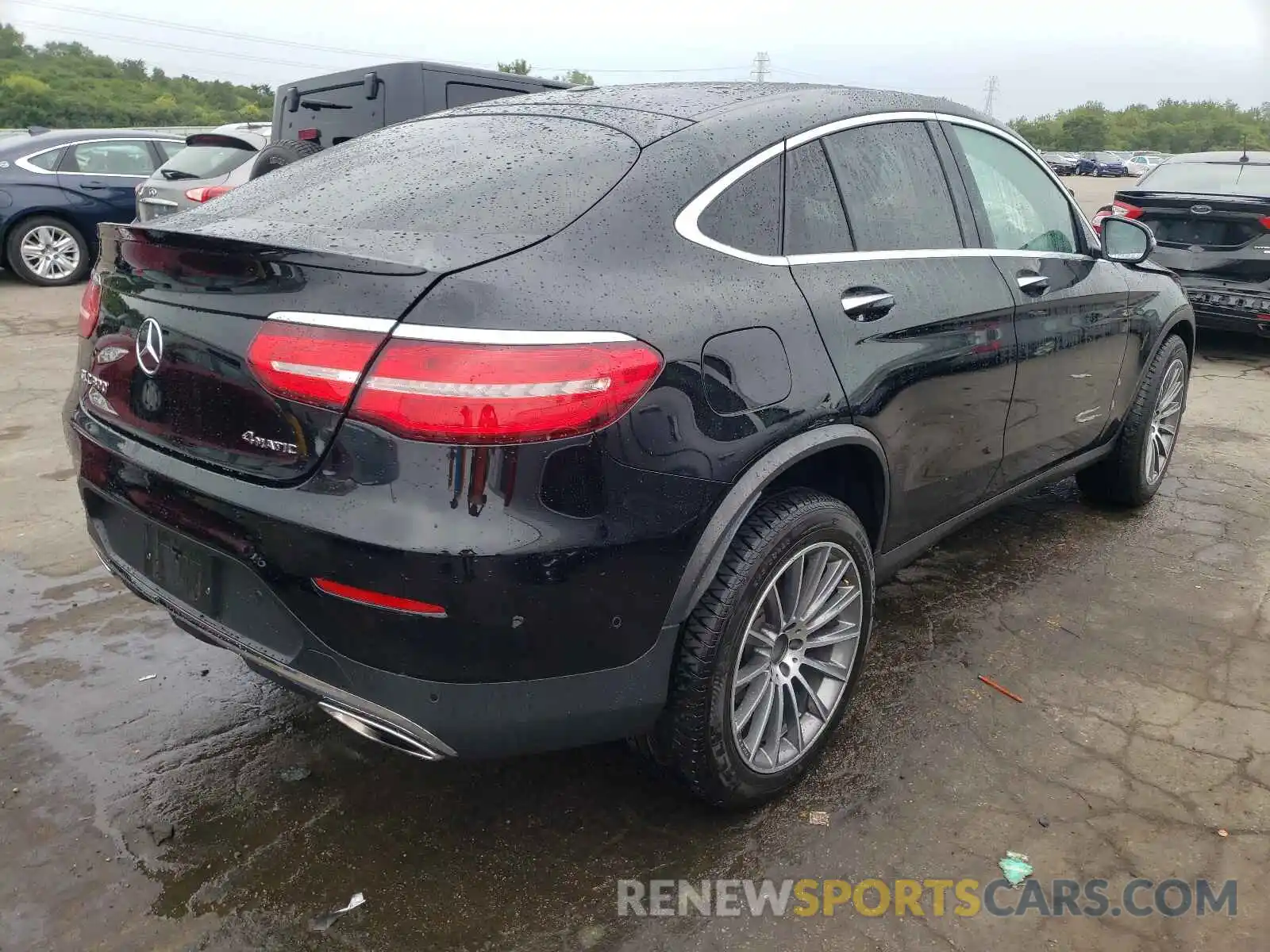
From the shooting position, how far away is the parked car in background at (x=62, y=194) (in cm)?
957

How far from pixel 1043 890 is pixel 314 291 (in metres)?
2.00

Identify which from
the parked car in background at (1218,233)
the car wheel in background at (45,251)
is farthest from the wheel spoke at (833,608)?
the car wheel in background at (45,251)

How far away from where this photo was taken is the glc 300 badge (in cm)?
186

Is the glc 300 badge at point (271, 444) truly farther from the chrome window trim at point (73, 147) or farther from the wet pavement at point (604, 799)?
the chrome window trim at point (73, 147)

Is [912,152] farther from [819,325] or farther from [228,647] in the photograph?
[228,647]

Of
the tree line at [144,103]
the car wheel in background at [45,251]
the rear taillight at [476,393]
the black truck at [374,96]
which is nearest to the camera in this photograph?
the rear taillight at [476,393]

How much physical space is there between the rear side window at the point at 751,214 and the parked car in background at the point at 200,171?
7.53 metres

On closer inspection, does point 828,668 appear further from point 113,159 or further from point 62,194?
point 113,159

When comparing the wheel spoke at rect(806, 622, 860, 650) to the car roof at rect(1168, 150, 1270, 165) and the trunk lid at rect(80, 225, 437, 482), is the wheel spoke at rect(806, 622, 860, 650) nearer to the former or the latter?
the trunk lid at rect(80, 225, 437, 482)

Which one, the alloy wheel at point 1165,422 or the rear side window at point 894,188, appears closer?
the rear side window at point 894,188

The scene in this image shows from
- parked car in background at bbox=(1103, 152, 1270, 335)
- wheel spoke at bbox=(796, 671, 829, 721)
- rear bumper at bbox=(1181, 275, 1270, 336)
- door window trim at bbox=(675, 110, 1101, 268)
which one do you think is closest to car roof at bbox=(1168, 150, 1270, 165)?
parked car in background at bbox=(1103, 152, 1270, 335)

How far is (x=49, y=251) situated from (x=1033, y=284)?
9893 millimetres

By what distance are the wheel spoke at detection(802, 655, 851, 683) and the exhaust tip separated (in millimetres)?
1000

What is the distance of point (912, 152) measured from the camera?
2.90 meters
